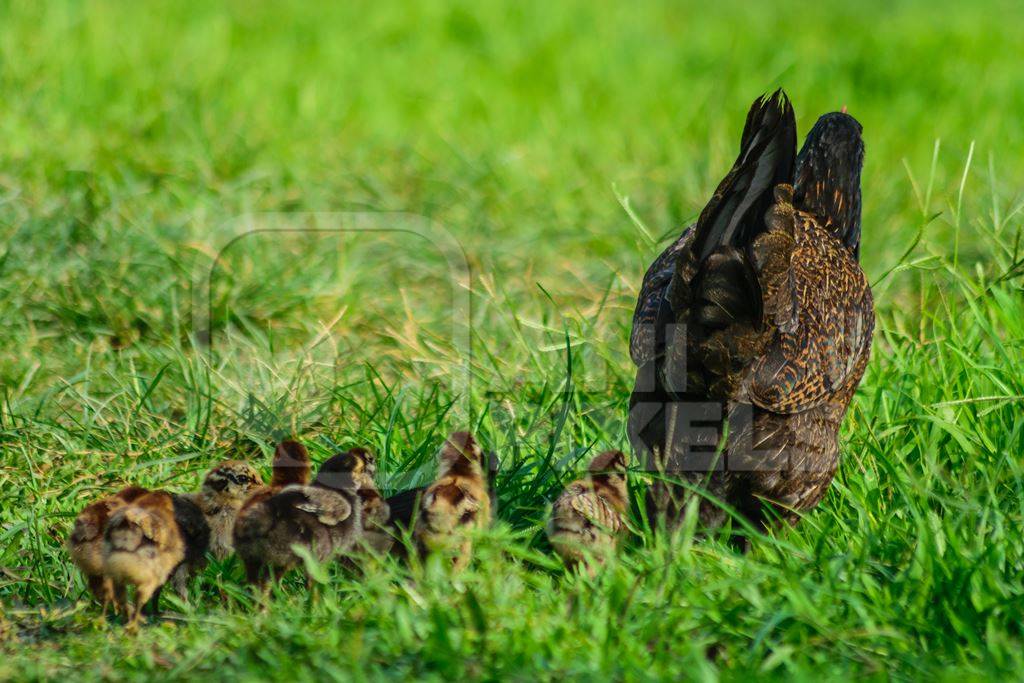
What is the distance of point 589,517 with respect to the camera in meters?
3.62

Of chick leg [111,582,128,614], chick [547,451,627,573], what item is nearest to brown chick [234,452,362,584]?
chick leg [111,582,128,614]

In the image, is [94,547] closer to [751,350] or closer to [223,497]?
[223,497]

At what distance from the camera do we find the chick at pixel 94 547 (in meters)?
3.51

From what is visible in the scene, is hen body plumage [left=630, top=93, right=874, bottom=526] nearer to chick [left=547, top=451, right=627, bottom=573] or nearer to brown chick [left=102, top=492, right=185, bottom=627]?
chick [left=547, top=451, right=627, bottom=573]

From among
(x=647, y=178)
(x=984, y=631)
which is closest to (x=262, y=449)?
(x=984, y=631)

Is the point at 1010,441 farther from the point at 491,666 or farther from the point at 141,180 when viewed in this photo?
the point at 141,180

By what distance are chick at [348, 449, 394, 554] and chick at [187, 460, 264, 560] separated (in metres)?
0.30

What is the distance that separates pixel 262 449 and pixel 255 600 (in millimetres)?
1051

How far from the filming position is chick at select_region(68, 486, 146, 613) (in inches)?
138

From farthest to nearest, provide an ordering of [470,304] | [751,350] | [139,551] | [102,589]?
[470,304] < [751,350] < [102,589] < [139,551]

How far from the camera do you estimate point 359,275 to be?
624 centimetres

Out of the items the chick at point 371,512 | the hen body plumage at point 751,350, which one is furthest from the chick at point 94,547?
the hen body plumage at point 751,350

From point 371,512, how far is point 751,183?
145cm

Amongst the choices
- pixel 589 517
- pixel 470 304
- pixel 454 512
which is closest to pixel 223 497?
pixel 454 512
